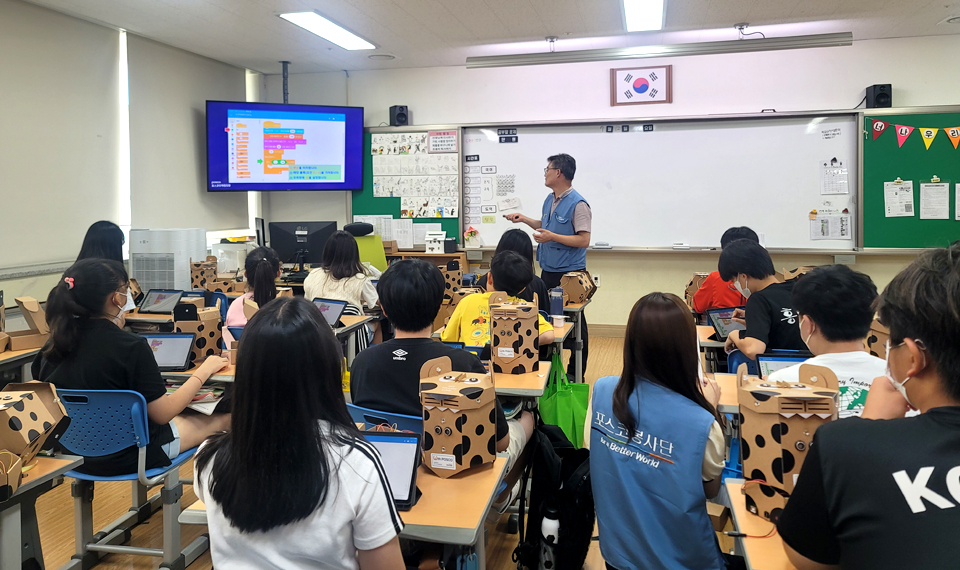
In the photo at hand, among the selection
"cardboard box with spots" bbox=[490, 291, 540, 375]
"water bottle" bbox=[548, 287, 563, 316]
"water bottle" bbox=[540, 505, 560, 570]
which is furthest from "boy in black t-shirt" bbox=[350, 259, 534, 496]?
"water bottle" bbox=[548, 287, 563, 316]

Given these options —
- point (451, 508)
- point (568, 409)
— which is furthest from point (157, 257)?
point (451, 508)

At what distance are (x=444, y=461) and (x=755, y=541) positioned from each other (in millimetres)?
741

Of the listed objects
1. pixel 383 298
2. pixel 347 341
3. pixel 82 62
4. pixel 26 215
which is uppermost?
pixel 82 62

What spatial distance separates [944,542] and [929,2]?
5.42 metres

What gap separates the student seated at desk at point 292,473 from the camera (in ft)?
3.48

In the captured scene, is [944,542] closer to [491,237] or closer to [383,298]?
[383,298]

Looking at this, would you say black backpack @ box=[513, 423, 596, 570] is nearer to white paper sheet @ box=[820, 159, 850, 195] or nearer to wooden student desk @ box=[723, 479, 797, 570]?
wooden student desk @ box=[723, 479, 797, 570]

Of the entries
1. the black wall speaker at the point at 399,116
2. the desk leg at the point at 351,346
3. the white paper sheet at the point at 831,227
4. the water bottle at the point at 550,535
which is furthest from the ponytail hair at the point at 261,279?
the white paper sheet at the point at 831,227

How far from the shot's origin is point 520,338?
254 centimetres

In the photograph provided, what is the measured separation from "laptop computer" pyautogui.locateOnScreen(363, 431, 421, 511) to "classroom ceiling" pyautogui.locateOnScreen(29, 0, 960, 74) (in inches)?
161

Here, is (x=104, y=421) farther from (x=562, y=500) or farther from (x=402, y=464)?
(x=562, y=500)

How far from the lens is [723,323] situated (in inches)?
128

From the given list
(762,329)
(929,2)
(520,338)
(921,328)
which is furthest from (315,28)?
(921,328)

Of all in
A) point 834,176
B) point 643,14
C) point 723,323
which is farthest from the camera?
point 834,176
